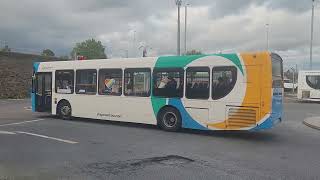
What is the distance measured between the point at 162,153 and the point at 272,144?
148 inches

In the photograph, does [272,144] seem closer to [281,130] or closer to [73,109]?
[281,130]

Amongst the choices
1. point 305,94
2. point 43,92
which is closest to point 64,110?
point 43,92

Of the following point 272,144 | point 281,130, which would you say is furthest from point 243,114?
point 281,130

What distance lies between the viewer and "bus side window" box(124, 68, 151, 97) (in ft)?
50.6

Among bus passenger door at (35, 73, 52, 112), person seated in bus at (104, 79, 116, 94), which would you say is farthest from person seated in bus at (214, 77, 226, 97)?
bus passenger door at (35, 73, 52, 112)

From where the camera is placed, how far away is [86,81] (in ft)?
57.7

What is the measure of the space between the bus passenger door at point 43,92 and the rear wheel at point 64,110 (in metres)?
0.75

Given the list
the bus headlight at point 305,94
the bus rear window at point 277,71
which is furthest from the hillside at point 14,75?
the bus rear window at point 277,71

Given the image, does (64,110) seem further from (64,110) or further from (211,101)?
(211,101)

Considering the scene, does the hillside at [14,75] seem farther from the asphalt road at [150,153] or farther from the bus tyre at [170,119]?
the bus tyre at [170,119]

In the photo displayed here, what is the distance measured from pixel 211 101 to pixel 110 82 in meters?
4.62

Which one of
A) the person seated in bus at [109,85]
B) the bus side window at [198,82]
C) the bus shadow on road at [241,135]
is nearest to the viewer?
the bus shadow on road at [241,135]

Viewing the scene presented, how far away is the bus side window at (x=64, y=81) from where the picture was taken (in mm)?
18056

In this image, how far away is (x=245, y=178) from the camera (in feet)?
25.6
